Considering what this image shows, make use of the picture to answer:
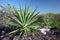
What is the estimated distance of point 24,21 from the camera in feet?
26.8

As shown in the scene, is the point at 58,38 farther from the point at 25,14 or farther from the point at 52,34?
the point at 25,14

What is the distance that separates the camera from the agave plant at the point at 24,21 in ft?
26.3

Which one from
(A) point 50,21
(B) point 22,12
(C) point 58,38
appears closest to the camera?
(C) point 58,38

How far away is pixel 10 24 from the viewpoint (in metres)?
8.22

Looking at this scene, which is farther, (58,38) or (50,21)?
(50,21)

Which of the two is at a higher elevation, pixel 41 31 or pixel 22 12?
pixel 22 12

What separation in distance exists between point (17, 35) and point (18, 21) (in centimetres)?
65

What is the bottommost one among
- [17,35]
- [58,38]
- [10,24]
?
[58,38]

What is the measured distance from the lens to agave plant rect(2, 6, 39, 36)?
26.3 ft

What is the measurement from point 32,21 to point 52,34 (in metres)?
1.04

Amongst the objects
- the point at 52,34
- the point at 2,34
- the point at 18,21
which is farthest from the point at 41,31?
the point at 2,34

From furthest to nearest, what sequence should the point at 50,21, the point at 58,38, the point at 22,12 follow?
1. the point at 50,21
2. the point at 22,12
3. the point at 58,38

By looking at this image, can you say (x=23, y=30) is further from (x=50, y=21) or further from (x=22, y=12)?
(x=50, y=21)

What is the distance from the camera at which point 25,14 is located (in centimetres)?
816
